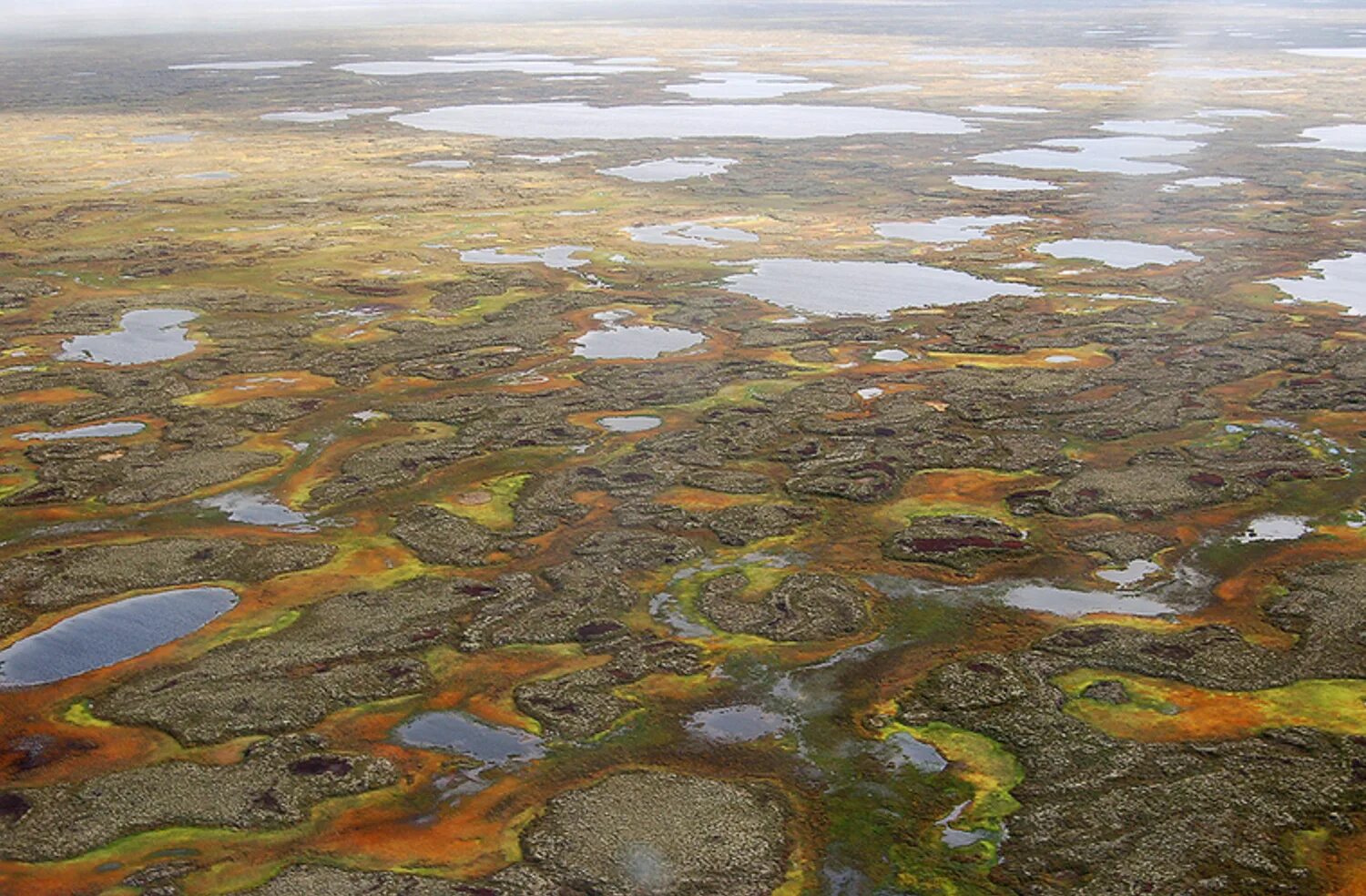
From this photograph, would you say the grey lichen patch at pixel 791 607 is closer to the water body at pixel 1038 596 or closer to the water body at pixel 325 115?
the water body at pixel 1038 596

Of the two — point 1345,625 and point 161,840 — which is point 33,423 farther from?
point 1345,625

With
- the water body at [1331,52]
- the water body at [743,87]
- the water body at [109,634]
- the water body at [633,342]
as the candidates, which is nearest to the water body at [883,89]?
the water body at [743,87]

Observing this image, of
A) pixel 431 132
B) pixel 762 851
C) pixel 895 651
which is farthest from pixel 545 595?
pixel 431 132

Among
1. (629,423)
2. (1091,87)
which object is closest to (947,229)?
(629,423)

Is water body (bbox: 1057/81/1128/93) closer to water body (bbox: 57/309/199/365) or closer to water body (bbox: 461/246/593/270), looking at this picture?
water body (bbox: 461/246/593/270)

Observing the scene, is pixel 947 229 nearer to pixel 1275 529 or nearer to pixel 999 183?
pixel 999 183

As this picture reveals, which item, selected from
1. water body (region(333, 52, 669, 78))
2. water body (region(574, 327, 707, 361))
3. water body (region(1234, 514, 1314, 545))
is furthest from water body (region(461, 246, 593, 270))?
water body (region(333, 52, 669, 78))
